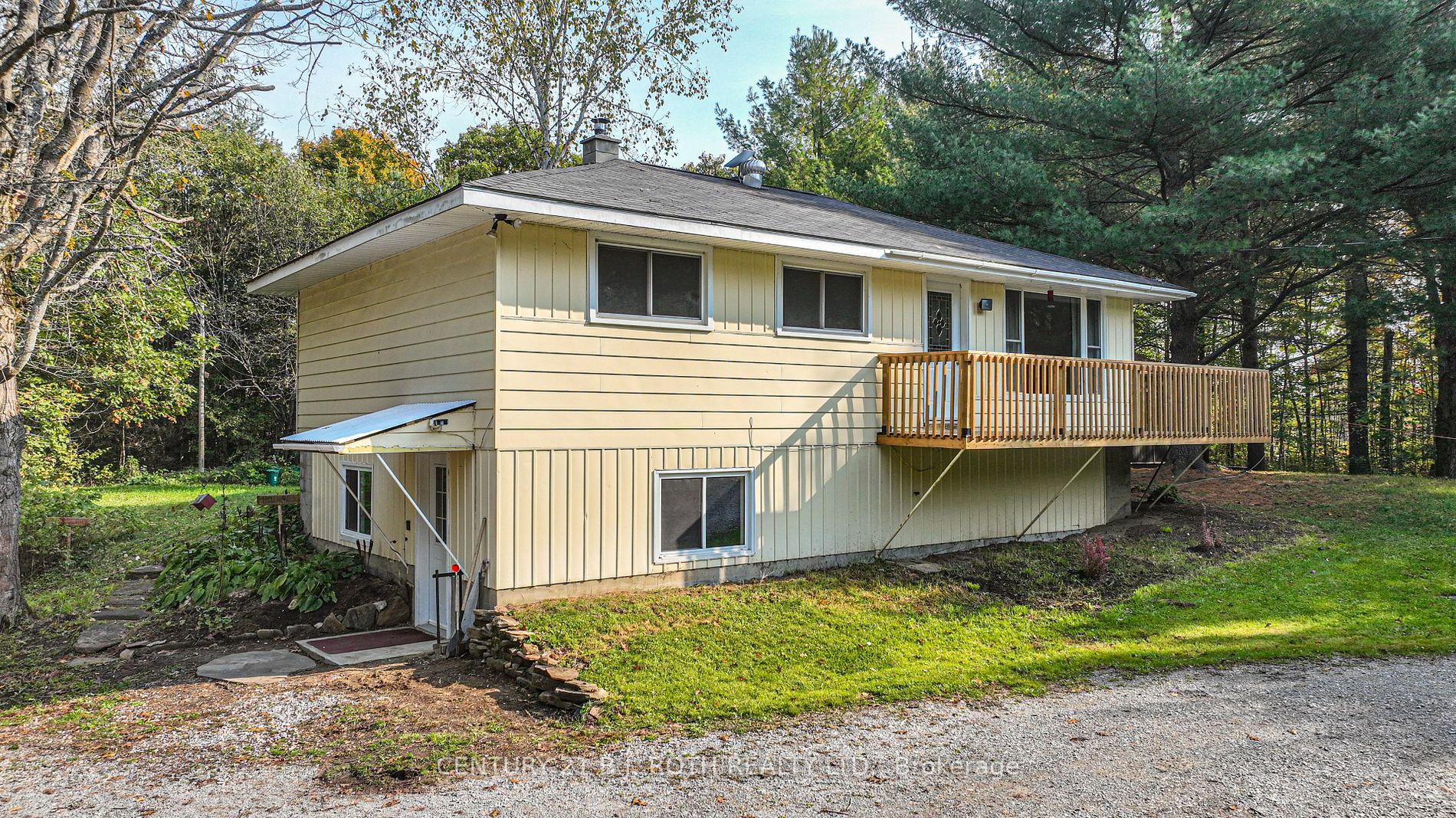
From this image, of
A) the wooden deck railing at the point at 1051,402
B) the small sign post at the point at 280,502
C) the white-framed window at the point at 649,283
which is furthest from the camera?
the small sign post at the point at 280,502

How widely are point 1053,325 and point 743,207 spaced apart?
18.7 ft

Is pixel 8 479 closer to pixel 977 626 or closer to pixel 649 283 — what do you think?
pixel 649 283

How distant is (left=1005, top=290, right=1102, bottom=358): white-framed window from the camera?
41.7 ft

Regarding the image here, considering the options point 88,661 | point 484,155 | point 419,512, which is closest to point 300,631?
point 88,661

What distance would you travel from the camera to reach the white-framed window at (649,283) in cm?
878

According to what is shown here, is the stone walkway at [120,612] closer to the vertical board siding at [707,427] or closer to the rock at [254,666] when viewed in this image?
the rock at [254,666]

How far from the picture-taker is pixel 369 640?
882cm

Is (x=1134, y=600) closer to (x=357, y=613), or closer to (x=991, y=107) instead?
(x=357, y=613)

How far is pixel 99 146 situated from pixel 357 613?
6.05 meters

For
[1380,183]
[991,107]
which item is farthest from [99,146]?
[1380,183]

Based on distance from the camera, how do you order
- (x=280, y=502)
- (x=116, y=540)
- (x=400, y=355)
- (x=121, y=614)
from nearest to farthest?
(x=121, y=614) < (x=400, y=355) < (x=280, y=502) < (x=116, y=540)

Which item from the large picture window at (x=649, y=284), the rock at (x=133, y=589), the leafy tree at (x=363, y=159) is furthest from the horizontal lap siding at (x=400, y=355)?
the leafy tree at (x=363, y=159)

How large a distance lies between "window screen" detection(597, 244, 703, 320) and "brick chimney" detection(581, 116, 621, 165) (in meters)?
3.29

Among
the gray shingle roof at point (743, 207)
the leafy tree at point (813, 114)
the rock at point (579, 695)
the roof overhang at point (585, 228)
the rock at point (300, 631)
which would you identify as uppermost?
the leafy tree at point (813, 114)
